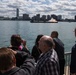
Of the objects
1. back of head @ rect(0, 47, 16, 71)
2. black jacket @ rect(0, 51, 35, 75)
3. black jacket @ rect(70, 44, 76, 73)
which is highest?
back of head @ rect(0, 47, 16, 71)

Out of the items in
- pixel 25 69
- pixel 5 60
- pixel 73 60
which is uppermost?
pixel 5 60

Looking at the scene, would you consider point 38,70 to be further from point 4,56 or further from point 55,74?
point 4,56

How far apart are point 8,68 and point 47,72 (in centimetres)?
137

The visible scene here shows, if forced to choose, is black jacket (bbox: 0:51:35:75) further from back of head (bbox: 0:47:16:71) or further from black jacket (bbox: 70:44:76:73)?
black jacket (bbox: 70:44:76:73)

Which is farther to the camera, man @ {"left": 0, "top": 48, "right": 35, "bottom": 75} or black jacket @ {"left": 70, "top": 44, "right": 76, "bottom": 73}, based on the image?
black jacket @ {"left": 70, "top": 44, "right": 76, "bottom": 73}

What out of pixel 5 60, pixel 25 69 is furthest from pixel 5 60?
pixel 25 69

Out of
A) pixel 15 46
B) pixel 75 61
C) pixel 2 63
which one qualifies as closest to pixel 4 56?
pixel 2 63

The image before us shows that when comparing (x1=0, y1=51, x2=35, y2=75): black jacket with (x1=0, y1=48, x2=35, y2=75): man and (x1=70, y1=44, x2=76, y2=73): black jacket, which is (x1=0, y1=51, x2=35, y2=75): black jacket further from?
(x1=70, y1=44, x2=76, y2=73): black jacket

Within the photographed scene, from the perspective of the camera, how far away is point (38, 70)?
4.71 meters

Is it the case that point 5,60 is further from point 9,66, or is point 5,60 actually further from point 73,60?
point 73,60

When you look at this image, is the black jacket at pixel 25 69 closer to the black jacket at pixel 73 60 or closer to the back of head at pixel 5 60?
the back of head at pixel 5 60

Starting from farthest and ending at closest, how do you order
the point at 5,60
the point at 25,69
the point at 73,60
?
the point at 73,60 < the point at 25,69 < the point at 5,60

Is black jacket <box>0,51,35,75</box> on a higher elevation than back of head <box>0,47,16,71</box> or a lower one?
lower

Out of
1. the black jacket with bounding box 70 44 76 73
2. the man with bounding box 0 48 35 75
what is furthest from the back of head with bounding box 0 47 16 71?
the black jacket with bounding box 70 44 76 73
